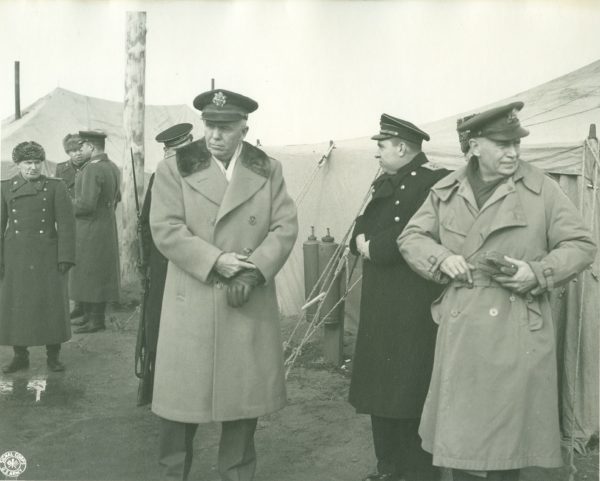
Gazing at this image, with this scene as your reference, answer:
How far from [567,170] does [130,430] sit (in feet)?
10.1

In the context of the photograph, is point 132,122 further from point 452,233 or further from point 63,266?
point 452,233

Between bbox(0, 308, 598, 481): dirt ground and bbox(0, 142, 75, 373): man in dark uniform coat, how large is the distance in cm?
40

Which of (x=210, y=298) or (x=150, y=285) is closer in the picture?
(x=210, y=298)

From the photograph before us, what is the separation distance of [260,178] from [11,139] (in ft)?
25.9

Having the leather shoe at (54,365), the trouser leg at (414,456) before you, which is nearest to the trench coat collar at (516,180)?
the trouser leg at (414,456)

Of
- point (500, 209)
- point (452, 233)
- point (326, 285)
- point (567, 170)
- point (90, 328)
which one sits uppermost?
point (567, 170)

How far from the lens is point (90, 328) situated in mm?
7195

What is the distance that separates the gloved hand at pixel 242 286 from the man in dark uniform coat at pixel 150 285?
1057 mm

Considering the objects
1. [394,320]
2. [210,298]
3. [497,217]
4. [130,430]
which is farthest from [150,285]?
[497,217]

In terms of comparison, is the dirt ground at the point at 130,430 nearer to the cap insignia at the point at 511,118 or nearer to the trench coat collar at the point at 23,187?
the trench coat collar at the point at 23,187

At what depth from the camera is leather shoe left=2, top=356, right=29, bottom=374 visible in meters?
5.70

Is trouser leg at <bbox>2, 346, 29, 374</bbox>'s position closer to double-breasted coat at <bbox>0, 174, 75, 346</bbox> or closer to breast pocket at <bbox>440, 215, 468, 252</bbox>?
double-breasted coat at <bbox>0, 174, 75, 346</bbox>

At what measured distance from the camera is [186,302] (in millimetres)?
3326

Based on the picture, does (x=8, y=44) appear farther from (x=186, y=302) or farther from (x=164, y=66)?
(x=186, y=302)
